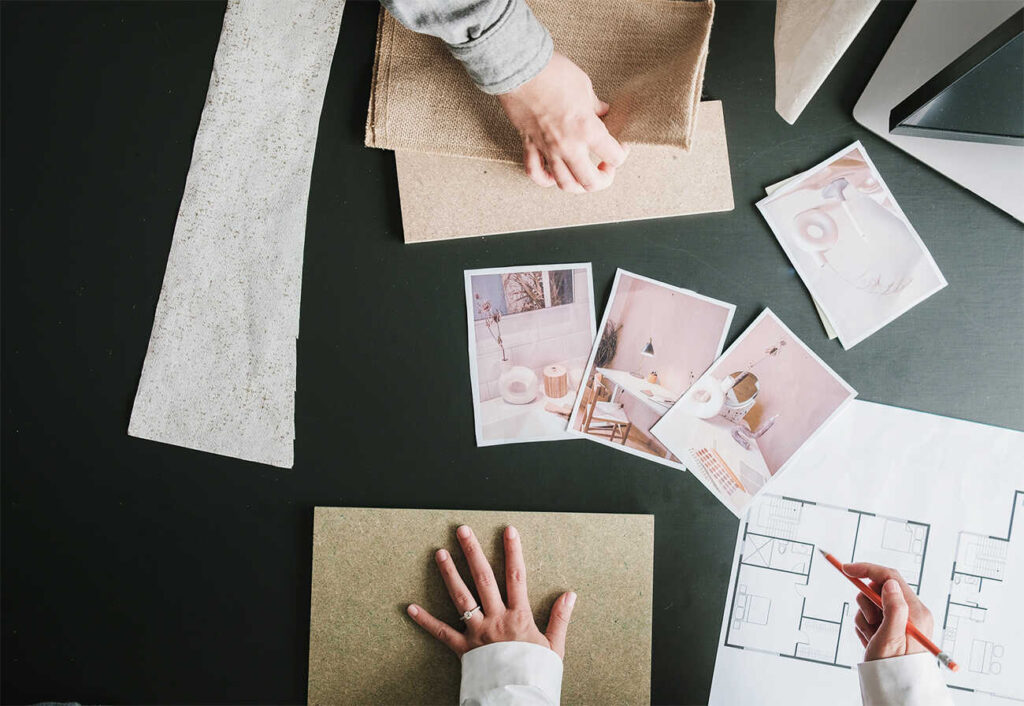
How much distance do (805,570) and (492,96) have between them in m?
0.69

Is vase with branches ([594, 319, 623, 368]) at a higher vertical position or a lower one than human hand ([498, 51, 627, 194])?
lower

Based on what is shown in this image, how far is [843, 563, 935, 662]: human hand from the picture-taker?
2.45 ft

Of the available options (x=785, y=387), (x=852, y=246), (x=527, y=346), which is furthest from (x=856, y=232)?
(x=527, y=346)

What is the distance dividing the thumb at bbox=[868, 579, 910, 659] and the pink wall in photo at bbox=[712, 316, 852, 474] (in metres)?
0.18

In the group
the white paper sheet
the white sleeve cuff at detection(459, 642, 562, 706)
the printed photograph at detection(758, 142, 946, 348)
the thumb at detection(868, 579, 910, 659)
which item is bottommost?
the white sleeve cuff at detection(459, 642, 562, 706)

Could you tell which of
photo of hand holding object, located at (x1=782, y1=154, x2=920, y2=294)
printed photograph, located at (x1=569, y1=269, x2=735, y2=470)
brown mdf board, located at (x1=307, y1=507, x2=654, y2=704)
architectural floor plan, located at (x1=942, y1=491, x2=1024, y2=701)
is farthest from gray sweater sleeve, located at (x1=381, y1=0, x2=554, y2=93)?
architectural floor plan, located at (x1=942, y1=491, x2=1024, y2=701)

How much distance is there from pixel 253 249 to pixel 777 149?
67 centimetres

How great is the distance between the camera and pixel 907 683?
0.72m

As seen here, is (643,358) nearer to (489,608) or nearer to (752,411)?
(752,411)

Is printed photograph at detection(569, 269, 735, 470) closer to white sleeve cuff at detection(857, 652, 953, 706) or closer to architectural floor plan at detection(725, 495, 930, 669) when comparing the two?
architectural floor plan at detection(725, 495, 930, 669)

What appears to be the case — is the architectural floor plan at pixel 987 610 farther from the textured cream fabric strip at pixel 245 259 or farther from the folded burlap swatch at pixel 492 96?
the textured cream fabric strip at pixel 245 259

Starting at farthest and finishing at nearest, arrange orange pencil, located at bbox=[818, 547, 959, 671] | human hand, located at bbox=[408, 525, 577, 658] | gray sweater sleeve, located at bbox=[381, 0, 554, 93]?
human hand, located at bbox=[408, 525, 577, 658], orange pencil, located at bbox=[818, 547, 959, 671], gray sweater sleeve, located at bbox=[381, 0, 554, 93]

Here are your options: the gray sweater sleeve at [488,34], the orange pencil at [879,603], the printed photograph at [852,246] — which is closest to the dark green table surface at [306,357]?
the printed photograph at [852,246]

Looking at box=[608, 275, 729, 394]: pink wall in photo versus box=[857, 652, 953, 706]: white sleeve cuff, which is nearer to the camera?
box=[857, 652, 953, 706]: white sleeve cuff
